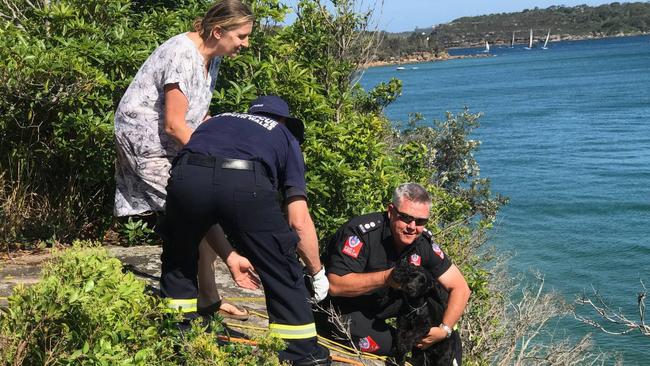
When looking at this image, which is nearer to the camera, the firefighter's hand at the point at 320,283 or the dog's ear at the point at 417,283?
the firefighter's hand at the point at 320,283

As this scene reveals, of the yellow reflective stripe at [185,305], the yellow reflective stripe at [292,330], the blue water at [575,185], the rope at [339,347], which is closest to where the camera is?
the yellow reflective stripe at [292,330]

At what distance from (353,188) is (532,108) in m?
53.3

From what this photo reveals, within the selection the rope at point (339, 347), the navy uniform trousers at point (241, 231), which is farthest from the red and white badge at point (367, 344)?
the navy uniform trousers at point (241, 231)

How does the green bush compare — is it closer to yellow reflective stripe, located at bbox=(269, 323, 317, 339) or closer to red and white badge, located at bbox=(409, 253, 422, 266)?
yellow reflective stripe, located at bbox=(269, 323, 317, 339)

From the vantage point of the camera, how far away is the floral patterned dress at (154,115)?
4500 millimetres

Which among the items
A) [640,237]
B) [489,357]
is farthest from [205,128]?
[640,237]

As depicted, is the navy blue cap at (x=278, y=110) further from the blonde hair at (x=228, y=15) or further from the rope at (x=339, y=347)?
the rope at (x=339, y=347)

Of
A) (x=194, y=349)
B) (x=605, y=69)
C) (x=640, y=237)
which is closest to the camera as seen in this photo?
(x=194, y=349)

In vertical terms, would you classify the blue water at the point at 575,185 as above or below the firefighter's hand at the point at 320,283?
below

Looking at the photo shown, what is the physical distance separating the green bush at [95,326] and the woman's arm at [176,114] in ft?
3.22

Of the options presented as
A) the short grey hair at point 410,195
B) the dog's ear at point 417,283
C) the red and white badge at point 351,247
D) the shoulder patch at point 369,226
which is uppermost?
the short grey hair at point 410,195

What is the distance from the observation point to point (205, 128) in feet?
13.0

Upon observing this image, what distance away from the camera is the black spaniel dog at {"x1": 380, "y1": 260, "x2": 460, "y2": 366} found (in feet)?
15.5

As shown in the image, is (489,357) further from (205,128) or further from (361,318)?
(205,128)
